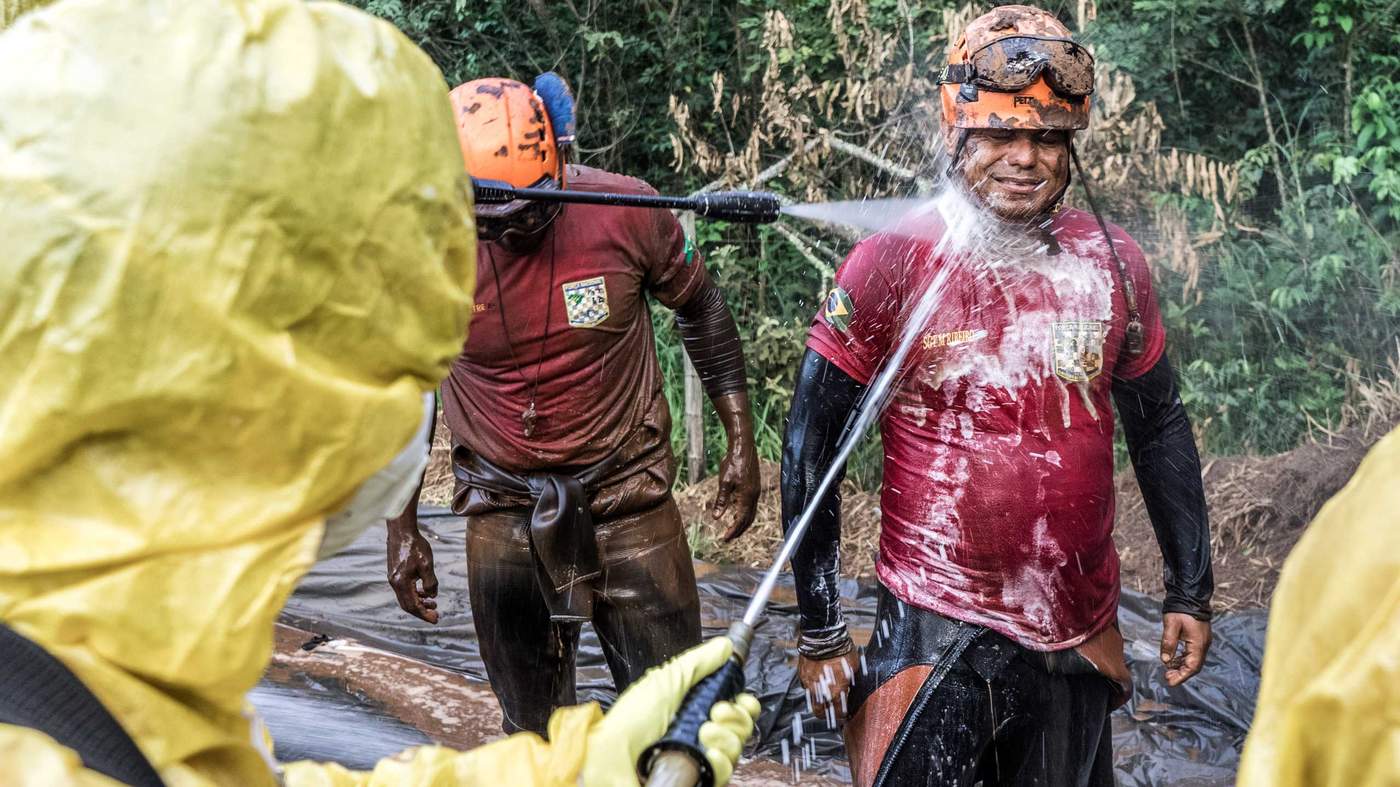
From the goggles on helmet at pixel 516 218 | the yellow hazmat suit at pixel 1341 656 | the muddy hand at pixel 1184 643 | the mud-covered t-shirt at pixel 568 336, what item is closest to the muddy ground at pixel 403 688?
the mud-covered t-shirt at pixel 568 336

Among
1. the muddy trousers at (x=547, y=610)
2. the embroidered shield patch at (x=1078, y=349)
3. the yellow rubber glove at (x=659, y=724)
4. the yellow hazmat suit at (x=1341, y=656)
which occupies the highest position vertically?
the yellow hazmat suit at (x=1341, y=656)

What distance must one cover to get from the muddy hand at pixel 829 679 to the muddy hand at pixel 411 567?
152 cm

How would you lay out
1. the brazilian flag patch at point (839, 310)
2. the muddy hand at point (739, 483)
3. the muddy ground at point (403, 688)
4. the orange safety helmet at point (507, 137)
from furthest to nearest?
1. the muddy ground at point (403, 688)
2. the muddy hand at point (739, 483)
3. the orange safety helmet at point (507, 137)
4. the brazilian flag patch at point (839, 310)

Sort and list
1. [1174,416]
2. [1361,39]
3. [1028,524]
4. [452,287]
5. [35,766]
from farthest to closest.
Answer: [1361,39], [1174,416], [1028,524], [452,287], [35,766]

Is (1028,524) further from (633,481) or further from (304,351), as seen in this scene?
(304,351)

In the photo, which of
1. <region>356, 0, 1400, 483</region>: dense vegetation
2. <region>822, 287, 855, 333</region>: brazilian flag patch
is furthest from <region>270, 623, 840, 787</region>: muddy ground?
<region>356, 0, 1400, 483</region>: dense vegetation

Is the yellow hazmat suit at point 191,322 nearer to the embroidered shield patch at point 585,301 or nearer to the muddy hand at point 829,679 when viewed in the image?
the muddy hand at point 829,679

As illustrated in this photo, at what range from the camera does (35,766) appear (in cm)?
105

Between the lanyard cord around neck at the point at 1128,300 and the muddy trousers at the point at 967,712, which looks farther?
the lanyard cord around neck at the point at 1128,300

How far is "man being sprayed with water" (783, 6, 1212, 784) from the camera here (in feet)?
10.4

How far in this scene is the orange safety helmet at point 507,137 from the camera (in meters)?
3.85

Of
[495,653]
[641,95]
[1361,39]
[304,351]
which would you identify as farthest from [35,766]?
[641,95]

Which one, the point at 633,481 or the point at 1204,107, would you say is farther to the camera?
the point at 1204,107

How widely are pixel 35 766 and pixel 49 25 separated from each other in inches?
24.8
